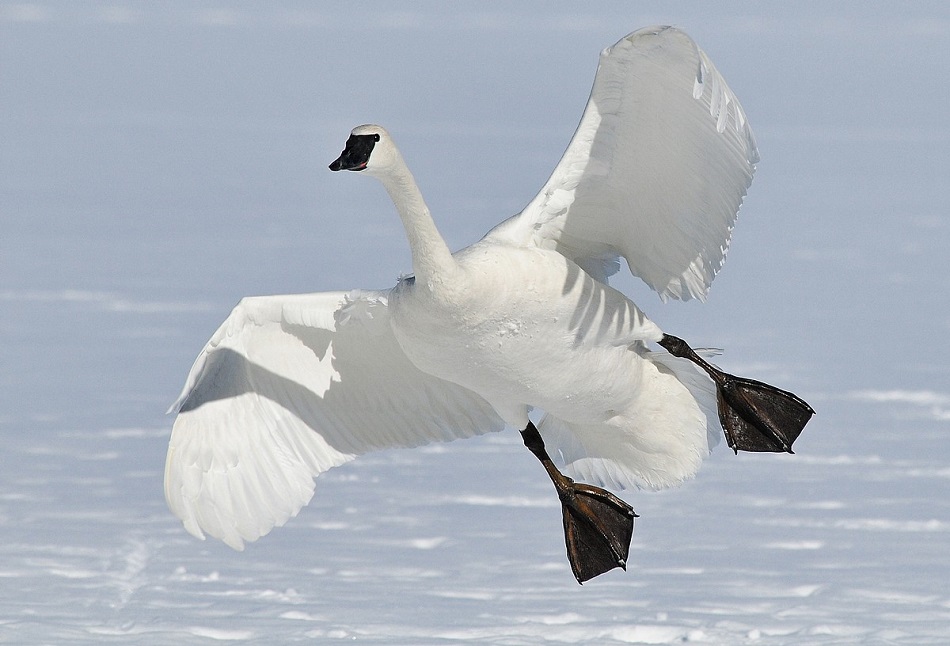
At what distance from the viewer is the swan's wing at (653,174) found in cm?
485

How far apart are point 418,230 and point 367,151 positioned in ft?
1.12

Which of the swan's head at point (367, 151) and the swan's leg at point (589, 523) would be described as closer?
the swan's head at point (367, 151)

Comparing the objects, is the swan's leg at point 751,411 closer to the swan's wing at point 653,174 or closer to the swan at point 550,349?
the swan at point 550,349

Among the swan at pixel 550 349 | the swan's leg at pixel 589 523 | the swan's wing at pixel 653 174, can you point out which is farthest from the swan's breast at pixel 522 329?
the swan's leg at pixel 589 523

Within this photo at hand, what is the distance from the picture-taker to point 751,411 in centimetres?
607

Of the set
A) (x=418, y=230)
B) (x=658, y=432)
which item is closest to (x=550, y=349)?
(x=418, y=230)

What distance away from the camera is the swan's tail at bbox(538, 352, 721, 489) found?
19.5 ft

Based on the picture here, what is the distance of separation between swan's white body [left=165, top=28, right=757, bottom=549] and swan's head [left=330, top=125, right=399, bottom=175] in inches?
0.6

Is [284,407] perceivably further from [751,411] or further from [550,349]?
[751,411]

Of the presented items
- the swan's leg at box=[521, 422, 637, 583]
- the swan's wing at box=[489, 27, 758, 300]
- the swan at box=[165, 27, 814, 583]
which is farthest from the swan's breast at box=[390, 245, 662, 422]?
the swan's leg at box=[521, 422, 637, 583]

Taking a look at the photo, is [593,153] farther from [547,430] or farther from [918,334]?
[918,334]

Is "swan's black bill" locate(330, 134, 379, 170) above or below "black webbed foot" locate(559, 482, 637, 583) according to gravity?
above

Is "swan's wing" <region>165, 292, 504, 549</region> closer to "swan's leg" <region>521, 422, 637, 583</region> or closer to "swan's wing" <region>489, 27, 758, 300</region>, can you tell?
"swan's leg" <region>521, 422, 637, 583</region>

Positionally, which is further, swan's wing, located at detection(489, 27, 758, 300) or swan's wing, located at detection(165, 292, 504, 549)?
swan's wing, located at detection(165, 292, 504, 549)
